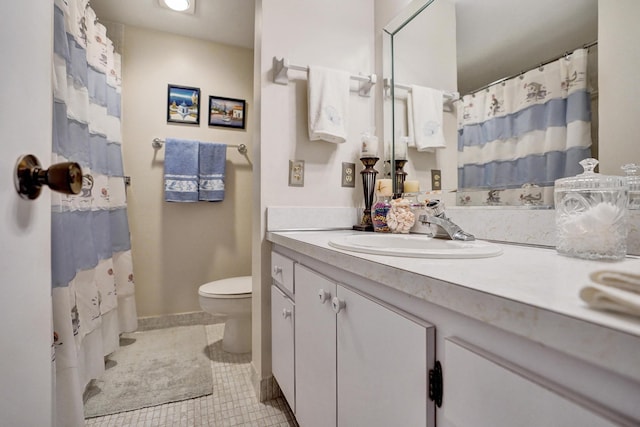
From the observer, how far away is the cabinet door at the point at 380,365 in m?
0.49

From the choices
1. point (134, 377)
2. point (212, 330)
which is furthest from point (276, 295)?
point (212, 330)

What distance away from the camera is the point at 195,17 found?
209 cm

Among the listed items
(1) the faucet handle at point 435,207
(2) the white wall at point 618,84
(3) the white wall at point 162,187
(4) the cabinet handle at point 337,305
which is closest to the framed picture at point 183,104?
(3) the white wall at point 162,187

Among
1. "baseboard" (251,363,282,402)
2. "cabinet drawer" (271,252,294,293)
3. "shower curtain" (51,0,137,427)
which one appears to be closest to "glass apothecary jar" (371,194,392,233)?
"cabinet drawer" (271,252,294,293)

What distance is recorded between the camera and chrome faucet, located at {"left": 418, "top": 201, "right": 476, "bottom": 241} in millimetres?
945

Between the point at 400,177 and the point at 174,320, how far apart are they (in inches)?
79.1

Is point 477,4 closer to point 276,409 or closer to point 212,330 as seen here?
point 276,409

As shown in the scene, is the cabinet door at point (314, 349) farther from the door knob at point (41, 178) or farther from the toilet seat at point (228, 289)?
the toilet seat at point (228, 289)

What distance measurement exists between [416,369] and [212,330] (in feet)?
6.87

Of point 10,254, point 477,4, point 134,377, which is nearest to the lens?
point 10,254

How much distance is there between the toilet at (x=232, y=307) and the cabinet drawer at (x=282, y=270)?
57cm

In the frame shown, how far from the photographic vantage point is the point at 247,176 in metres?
2.50

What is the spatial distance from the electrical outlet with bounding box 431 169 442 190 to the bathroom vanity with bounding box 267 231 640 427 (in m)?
0.51

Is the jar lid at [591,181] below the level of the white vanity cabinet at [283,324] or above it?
above
